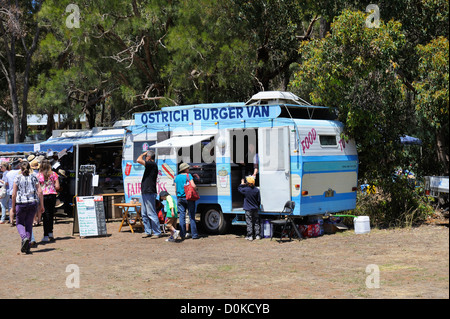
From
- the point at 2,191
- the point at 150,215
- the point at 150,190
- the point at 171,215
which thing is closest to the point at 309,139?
the point at 171,215

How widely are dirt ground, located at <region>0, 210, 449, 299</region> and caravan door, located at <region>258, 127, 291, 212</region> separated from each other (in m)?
0.87

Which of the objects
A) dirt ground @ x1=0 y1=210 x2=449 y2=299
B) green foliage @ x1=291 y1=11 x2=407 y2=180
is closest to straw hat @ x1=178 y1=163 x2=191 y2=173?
dirt ground @ x1=0 y1=210 x2=449 y2=299

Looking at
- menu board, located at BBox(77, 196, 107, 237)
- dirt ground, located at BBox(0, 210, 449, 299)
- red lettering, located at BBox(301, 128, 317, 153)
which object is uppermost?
red lettering, located at BBox(301, 128, 317, 153)

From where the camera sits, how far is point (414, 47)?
48.5 feet

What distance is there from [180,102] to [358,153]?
8.18 m

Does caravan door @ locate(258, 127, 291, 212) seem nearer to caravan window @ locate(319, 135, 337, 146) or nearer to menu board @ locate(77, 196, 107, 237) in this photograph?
caravan window @ locate(319, 135, 337, 146)

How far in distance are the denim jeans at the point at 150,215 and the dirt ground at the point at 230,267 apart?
30 centimetres

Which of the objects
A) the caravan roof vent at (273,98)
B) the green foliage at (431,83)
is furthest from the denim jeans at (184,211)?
the green foliage at (431,83)

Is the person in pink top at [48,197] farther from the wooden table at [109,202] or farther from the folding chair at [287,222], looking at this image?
the folding chair at [287,222]

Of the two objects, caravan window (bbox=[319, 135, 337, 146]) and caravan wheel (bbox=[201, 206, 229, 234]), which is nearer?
caravan window (bbox=[319, 135, 337, 146])

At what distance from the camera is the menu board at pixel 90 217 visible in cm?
1411

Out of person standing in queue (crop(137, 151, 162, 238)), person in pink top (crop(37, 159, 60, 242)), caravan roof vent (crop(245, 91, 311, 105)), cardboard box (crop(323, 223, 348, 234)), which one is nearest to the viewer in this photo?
person in pink top (crop(37, 159, 60, 242))

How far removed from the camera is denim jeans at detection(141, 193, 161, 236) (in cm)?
1369
